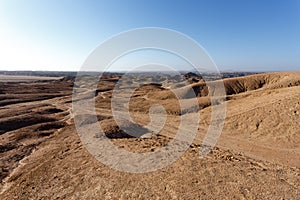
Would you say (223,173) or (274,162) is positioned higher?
(223,173)

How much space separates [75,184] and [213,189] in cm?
741

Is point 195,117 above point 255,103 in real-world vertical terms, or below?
below

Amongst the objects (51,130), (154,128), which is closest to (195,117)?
(154,128)

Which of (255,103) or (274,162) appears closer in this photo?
(274,162)

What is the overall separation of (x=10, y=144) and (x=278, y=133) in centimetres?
2537

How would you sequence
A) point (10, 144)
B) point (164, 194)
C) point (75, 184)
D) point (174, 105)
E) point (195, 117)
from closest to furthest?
point (164, 194) → point (75, 184) → point (10, 144) → point (195, 117) → point (174, 105)

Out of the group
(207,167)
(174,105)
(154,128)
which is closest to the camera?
(207,167)

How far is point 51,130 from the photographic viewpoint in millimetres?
28578

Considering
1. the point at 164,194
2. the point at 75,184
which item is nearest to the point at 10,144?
the point at 75,184

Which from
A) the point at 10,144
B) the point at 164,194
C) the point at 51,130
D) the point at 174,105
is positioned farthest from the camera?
the point at 174,105

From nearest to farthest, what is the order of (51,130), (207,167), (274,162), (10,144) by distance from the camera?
1. (207,167)
2. (274,162)
3. (10,144)
4. (51,130)

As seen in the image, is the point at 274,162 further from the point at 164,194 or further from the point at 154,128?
the point at 154,128

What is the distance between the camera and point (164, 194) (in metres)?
12.5

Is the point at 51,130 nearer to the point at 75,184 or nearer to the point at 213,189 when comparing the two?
the point at 75,184
